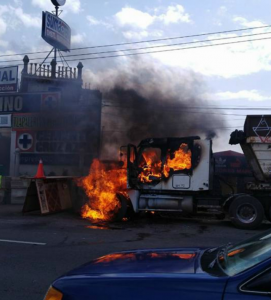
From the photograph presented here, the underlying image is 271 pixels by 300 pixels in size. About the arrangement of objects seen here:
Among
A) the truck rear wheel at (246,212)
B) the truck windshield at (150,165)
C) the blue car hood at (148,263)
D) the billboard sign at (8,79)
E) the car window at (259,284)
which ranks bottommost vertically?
the truck rear wheel at (246,212)

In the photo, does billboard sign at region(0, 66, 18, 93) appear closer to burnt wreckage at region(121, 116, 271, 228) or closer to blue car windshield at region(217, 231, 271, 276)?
burnt wreckage at region(121, 116, 271, 228)

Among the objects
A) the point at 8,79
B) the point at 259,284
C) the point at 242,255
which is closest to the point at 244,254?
the point at 242,255

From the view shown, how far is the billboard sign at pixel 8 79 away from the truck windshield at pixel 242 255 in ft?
98.7

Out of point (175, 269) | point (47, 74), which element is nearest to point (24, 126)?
point (47, 74)

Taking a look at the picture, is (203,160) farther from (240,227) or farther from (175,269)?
(175,269)

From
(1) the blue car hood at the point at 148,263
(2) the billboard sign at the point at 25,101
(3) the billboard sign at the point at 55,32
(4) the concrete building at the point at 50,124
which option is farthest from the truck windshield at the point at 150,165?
(3) the billboard sign at the point at 55,32

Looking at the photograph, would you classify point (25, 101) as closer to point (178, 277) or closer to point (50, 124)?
point (50, 124)

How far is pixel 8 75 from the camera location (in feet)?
101

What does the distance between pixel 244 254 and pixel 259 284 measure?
0.54 metres

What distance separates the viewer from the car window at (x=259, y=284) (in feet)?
6.66

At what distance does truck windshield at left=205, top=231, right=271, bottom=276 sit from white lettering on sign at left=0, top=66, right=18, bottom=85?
99.3ft

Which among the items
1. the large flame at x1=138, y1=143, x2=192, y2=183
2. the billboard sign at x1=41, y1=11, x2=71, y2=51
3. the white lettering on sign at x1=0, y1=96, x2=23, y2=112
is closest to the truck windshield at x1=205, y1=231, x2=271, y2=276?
the large flame at x1=138, y1=143, x2=192, y2=183

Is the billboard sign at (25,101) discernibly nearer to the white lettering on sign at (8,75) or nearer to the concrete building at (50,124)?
the concrete building at (50,124)

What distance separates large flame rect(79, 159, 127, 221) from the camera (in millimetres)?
11078
